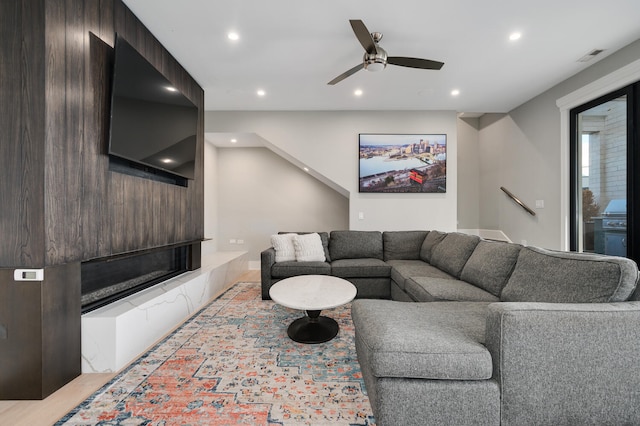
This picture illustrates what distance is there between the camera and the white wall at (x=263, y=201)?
5.08m

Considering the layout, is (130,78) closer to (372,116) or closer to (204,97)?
(204,97)

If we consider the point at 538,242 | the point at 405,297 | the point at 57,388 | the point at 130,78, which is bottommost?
the point at 57,388

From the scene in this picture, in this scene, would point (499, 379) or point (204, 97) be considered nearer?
point (499, 379)

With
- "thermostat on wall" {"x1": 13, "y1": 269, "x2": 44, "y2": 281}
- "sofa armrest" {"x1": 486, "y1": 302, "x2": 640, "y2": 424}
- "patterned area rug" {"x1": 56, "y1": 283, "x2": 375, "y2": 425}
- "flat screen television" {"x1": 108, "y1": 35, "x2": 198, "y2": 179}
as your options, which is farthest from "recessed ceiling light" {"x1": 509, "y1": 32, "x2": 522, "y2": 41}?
"thermostat on wall" {"x1": 13, "y1": 269, "x2": 44, "y2": 281}

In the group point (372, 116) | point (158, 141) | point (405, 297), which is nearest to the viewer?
point (158, 141)

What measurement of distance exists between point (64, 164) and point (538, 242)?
539 cm

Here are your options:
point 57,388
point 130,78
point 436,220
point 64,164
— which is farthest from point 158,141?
point 436,220

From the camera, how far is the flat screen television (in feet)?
6.31

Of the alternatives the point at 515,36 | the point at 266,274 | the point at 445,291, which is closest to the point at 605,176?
the point at 515,36

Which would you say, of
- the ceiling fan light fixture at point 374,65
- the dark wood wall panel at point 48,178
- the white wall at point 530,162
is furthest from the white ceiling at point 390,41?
the dark wood wall panel at point 48,178

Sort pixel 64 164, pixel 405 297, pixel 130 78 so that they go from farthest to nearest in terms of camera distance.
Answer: pixel 405 297
pixel 130 78
pixel 64 164

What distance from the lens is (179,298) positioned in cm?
252

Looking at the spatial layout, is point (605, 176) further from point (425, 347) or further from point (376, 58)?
point (425, 347)

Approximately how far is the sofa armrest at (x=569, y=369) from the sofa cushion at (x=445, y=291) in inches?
30.3
